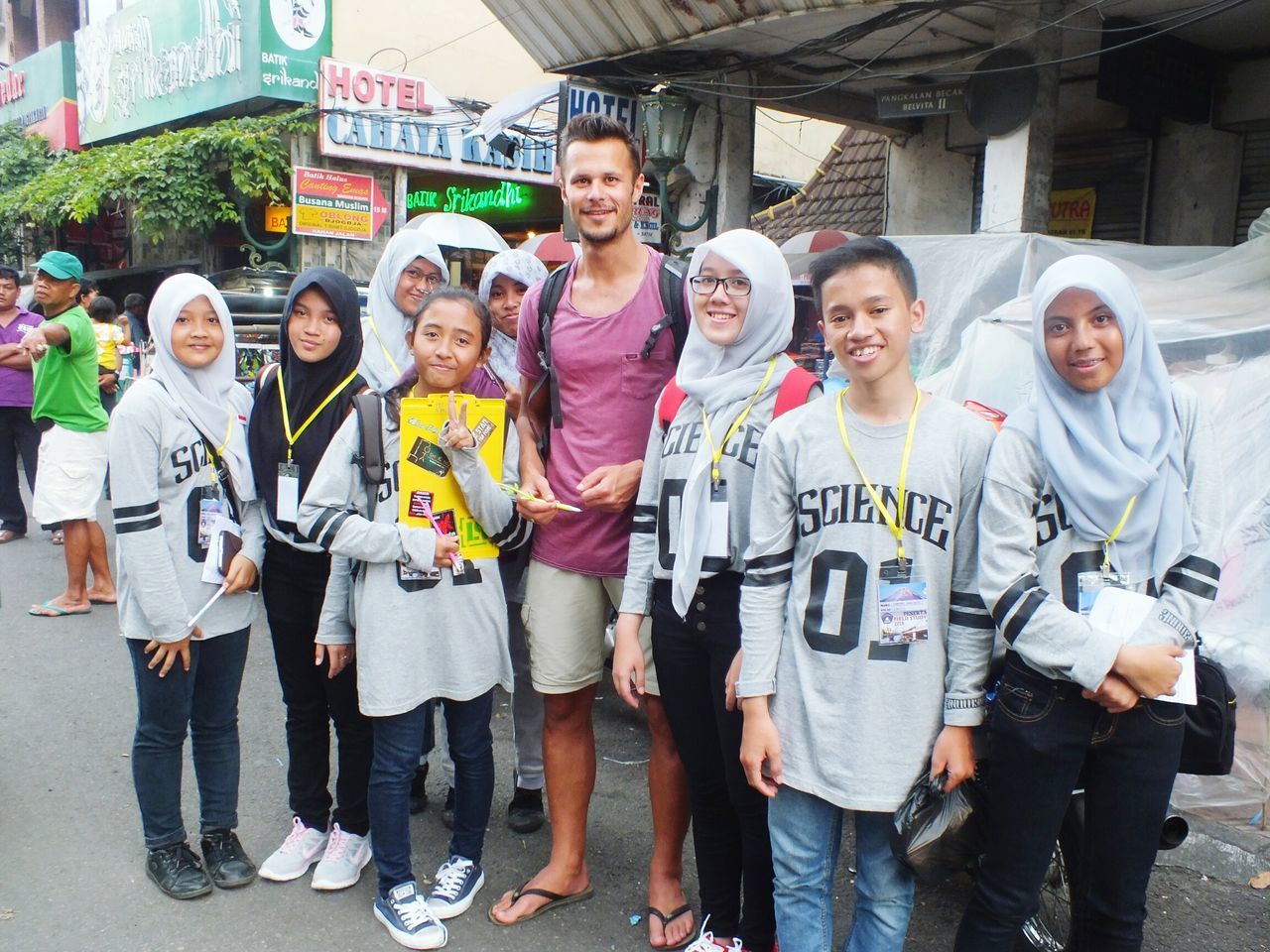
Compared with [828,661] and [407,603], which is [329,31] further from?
[828,661]

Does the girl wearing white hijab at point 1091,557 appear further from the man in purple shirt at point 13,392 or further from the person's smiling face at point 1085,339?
the man in purple shirt at point 13,392

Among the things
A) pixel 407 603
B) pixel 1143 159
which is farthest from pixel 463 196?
pixel 407 603

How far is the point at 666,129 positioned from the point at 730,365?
229 inches

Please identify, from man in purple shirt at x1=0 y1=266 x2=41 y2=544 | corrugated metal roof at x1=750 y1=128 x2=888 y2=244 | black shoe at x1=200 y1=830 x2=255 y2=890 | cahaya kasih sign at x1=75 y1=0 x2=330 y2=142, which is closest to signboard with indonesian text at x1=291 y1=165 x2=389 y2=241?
cahaya kasih sign at x1=75 y1=0 x2=330 y2=142

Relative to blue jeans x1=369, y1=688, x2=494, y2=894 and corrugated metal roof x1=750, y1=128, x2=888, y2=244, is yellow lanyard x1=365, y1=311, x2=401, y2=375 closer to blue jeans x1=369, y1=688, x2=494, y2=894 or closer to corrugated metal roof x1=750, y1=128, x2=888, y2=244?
blue jeans x1=369, y1=688, x2=494, y2=894

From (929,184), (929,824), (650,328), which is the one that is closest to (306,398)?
(650,328)

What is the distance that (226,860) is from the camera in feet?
10.2

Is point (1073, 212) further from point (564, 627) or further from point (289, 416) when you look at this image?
point (289, 416)

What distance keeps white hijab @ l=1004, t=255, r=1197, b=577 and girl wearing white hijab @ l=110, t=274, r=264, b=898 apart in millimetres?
2223

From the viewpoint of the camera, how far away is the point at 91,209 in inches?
526

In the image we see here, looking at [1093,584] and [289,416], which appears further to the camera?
[289,416]

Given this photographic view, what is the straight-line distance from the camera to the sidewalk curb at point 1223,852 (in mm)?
3199

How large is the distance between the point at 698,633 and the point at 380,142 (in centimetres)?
1231

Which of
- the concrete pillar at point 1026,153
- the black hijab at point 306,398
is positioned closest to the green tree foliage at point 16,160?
Result: the concrete pillar at point 1026,153
